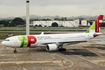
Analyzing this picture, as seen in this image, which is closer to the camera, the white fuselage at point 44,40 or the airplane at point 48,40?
the white fuselage at point 44,40

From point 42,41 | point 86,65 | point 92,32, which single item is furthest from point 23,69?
point 92,32

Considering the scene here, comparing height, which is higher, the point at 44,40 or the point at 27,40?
the point at 27,40

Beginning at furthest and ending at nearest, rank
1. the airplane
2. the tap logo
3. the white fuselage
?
the tap logo
the airplane
the white fuselage

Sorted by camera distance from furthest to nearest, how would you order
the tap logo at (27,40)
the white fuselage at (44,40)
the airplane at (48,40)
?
the tap logo at (27,40) → the airplane at (48,40) → the white fuselage at (44,40)

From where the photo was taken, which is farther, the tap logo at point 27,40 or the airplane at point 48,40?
the tap logo at point 27,40

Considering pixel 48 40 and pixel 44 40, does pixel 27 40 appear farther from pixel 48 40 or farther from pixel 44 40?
pixel 48 40

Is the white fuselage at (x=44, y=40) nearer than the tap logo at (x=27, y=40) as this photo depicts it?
Yes

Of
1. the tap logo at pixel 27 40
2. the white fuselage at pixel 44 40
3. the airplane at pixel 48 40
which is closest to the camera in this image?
the white fuselage at pixel 44 40

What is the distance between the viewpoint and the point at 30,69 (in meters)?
19.5

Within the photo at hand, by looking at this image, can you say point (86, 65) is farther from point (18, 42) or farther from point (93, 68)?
point (18, 42)

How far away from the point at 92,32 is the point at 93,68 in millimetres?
17856

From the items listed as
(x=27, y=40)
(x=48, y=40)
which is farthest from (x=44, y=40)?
(x=27, y=40)

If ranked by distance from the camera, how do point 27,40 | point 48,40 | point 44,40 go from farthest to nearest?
point 48,40, point 44,40, point 27,40

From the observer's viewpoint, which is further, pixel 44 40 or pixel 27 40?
pixel 44 40
